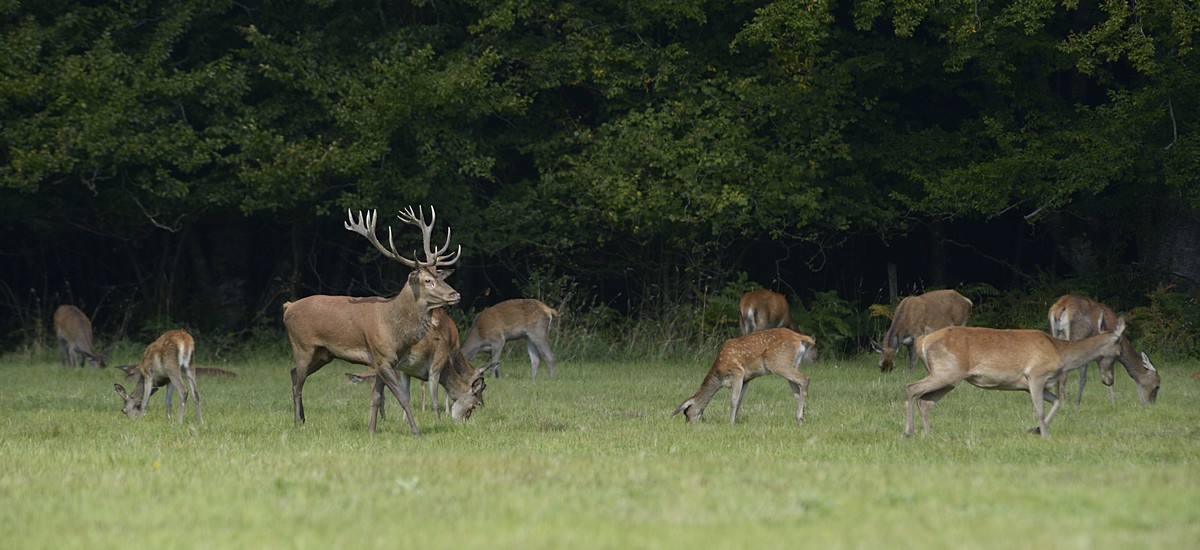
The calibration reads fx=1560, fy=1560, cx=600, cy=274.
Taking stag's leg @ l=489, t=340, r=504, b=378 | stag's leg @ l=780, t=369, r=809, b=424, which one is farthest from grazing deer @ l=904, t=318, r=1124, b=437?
stag's leg @ l=489, t=340, r=504, b=378

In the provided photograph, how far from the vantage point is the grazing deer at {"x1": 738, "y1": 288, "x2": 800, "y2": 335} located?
2191 cm

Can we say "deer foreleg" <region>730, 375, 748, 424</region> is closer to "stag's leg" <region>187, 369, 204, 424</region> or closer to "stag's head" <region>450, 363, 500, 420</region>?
"stag's head" <region>450, 363, 500, 420</region>

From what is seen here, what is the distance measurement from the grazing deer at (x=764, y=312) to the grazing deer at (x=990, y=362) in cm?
1036

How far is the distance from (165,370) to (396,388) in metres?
2.86

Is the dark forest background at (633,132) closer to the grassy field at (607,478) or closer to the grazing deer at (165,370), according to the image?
the grassy field at (607,478)

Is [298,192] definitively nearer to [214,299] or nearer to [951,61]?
[214,299]

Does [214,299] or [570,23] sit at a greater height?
[570,23]

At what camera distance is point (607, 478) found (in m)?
8.38

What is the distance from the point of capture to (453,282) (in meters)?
25.6

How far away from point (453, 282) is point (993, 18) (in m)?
9.75

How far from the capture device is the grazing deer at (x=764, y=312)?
862 inches

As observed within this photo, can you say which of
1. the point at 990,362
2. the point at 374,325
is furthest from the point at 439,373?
the point at 990,362

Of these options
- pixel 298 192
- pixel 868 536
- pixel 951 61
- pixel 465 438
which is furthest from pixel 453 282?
pixel 868 536

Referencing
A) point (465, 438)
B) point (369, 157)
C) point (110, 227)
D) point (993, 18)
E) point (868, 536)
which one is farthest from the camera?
point (110, 227)
